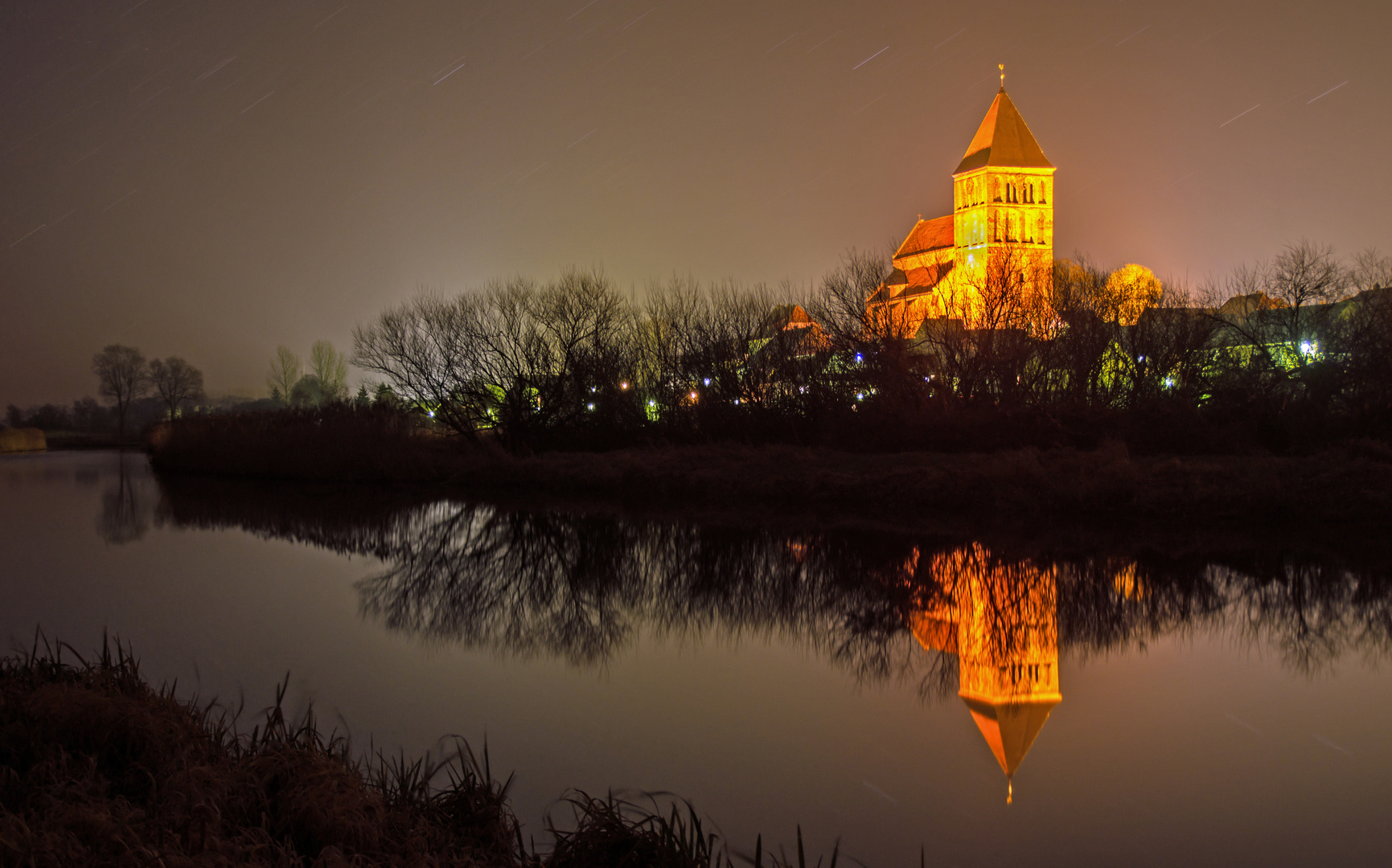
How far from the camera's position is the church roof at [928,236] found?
97375 mm

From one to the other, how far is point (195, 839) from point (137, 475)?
41.9 metres

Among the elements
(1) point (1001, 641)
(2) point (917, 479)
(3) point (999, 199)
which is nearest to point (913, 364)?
(2) point (917, 479)

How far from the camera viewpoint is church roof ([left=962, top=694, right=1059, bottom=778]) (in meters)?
6.24

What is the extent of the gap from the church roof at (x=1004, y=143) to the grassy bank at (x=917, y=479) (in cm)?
7219

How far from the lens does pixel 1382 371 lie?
77.2ft

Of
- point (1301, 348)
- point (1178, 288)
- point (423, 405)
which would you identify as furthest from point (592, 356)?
point (1301, 348)

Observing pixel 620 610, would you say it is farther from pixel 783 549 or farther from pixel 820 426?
pixel 820 426

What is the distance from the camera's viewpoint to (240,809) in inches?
176

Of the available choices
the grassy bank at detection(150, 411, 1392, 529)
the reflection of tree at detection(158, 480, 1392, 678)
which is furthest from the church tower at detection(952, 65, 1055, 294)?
the reflection of tree at detection(158, 480, 1392, 678)

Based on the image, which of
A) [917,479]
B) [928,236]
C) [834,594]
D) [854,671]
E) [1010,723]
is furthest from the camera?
[928,236]

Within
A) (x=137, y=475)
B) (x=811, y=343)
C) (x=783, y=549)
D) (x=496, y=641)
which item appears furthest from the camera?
(x=137, y=475)

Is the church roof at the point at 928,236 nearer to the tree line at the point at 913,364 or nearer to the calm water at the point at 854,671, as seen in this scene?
the tree line at the point at 913,364

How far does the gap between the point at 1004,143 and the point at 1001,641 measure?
9110cm

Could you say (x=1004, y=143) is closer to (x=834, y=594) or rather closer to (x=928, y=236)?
(x=928, y=236)
